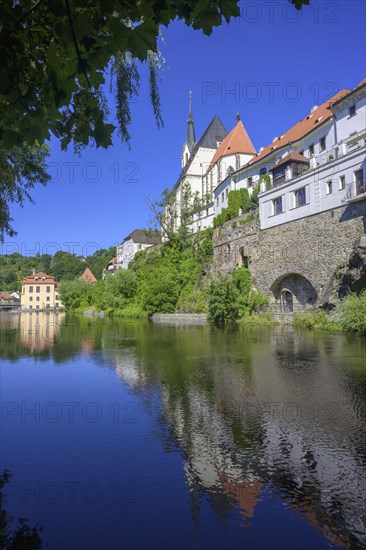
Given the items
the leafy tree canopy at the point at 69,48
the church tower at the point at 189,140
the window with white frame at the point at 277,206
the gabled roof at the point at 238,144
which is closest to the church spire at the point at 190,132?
the church tower at the point at 189,140

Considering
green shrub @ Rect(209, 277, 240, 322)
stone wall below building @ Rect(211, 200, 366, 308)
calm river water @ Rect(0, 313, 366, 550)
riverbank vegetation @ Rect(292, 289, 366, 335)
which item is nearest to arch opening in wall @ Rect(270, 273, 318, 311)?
stone wall below building @ Rect(211, 200, 366, 308)

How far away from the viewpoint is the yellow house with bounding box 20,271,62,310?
86.2 meters

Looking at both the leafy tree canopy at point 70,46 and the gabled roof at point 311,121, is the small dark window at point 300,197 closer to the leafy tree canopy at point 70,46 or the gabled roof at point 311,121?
the gabled roof at point 311,121

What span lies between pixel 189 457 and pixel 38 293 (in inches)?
3443

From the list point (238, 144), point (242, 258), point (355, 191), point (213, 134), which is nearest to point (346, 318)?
point (355, 191)

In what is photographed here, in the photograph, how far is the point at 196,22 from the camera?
9.13 feet

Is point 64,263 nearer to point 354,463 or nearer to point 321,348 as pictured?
point 321,348

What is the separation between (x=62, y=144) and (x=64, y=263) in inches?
4362

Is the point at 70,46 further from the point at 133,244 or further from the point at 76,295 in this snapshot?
the point at 133,244

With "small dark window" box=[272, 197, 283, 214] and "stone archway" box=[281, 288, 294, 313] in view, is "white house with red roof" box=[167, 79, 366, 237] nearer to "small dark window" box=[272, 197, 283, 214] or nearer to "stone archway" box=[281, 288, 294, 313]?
"small dark window" box=[272, 197, 283, 214]

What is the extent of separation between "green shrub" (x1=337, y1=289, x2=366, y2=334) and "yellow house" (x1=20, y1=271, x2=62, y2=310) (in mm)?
76656

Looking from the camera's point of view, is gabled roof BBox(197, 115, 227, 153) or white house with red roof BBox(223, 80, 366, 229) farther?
gabled roof BBox(197, 115, 227, 153)

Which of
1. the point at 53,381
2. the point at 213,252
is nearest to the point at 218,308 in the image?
the point at 213,252

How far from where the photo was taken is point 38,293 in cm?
8681
